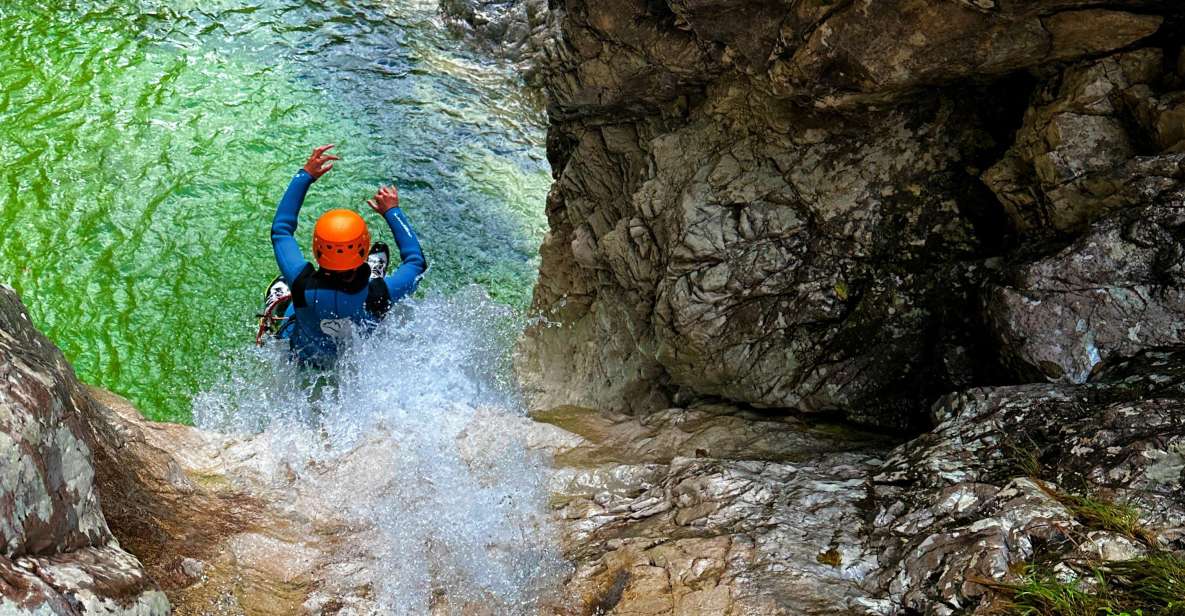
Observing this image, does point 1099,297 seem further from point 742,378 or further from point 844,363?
point 742,378

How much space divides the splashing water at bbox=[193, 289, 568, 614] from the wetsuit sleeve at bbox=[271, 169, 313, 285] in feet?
2.11

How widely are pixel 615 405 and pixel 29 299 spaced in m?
5.14

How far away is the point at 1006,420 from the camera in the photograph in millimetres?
3480

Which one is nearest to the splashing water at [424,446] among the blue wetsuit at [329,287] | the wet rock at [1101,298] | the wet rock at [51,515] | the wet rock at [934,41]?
the blue wetsuit at [329,287]

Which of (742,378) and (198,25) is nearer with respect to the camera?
(742,378)

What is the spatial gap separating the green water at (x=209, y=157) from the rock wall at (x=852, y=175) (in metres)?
3.08

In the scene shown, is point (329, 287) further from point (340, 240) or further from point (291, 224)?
point (291, 224)

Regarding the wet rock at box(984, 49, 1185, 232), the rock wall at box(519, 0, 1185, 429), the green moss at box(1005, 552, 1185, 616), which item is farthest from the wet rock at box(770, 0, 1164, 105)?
the green moss at box(1005, 552, 1185, 616)

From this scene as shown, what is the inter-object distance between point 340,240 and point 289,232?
2.30 feet

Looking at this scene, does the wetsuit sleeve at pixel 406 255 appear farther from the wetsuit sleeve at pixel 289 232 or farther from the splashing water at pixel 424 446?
the wetsuit sleeve at pixel 289 232

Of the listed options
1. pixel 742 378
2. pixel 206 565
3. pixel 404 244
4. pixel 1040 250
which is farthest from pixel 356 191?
pixel 1040 250

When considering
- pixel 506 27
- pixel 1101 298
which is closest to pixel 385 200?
pixel 1101 298

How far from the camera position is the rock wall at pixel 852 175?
145 inches

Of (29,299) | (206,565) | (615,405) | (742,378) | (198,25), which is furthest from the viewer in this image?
(198,25)
